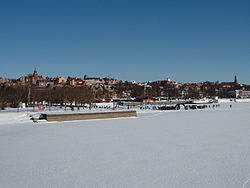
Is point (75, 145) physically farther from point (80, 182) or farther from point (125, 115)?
point (125, 115)

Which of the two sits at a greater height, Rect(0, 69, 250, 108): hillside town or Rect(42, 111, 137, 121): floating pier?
Rect(0, 69, 250, 108): hillside town

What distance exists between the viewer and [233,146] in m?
11.6

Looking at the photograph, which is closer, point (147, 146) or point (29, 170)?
point (29, 170)

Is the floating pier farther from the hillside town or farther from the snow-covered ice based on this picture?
the hillside town

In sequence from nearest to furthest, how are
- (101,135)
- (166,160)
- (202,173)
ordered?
(202,173)
(166,160)
(101,135)

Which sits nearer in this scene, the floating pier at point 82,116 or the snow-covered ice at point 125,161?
the snow-covered ice at point 125,161

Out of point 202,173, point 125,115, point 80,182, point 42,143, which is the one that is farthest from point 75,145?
point 125,115

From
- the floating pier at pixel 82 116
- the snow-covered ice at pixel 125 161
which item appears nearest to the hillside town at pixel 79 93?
the floating pier at pixel 82 116

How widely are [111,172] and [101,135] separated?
22.9 feet

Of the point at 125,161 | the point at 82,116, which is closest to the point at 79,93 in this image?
the point at 82,116

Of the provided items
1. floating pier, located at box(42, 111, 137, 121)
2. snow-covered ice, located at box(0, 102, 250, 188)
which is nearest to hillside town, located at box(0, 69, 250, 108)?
floating pier, located at box(42, 111, 137, 121)

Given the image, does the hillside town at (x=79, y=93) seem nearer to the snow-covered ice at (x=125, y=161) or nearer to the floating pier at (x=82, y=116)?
the floating pier at (x=82, y=116)

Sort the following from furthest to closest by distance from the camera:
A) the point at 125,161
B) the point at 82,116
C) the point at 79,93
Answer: the point at 79,93, the point at 82,116, the point at 125,161

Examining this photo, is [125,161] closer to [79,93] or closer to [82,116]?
[82,116]
